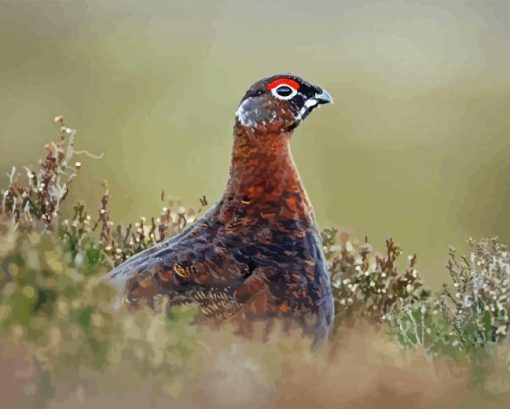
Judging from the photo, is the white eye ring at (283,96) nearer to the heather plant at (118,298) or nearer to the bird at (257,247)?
the bird at (257,247)

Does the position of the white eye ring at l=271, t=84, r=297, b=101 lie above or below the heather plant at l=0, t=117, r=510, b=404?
above

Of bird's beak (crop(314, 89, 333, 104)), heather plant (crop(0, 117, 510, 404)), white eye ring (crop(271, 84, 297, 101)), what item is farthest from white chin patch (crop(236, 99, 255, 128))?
heather plant (crop(0, 117, 510, 404))

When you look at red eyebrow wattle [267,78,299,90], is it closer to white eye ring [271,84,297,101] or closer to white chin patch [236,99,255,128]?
white eye ring [271,84,297,101]

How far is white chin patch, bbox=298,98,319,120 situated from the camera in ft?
15.4

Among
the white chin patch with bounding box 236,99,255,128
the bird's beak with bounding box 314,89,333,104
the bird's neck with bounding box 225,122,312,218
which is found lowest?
the bird's neck with bounding box 225,122,312,218

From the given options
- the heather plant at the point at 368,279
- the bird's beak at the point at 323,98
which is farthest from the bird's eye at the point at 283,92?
the heather plant at the point at 368,279

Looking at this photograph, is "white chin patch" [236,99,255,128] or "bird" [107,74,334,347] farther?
"white chin patch" [236,99,255,128]

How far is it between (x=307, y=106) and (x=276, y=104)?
172 millimetres

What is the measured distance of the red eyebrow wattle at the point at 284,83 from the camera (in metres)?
4.66

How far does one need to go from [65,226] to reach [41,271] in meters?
1.39

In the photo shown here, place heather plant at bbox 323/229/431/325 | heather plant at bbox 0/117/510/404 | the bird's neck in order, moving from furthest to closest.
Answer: heather plant at bbox 323/229/431/325 → the bird's neck → heather plant at bbox 0/117/510/404

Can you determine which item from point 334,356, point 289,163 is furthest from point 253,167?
point 334,356

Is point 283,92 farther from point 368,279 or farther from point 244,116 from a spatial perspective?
point 368,279

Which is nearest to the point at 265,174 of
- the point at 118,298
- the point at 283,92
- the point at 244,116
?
the point at 244,116
